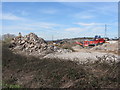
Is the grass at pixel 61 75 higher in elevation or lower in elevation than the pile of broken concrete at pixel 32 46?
lower

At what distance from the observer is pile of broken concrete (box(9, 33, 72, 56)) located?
47.8 ft

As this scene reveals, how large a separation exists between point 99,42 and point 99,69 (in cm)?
2440

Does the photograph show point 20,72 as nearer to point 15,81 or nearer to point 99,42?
point 15,81

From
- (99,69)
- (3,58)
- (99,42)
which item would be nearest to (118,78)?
(99,69)

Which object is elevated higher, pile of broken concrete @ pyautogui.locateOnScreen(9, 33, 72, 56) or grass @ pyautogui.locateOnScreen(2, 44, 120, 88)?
pile of broken concrete @ pyautogui.locateOnScreen(9, 33, 72, 56)

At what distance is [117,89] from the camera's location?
574cm

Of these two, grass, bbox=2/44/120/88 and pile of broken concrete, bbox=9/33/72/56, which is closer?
grass, bbox=2/44/120/88

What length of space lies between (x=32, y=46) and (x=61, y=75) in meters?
8.31

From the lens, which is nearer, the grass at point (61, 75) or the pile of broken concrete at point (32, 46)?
the grass at point (61, 75)

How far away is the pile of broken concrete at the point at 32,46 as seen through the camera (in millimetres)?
14564

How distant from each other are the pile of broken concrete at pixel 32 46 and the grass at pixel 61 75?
3867 mm

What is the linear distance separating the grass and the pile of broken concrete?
12.7 ft

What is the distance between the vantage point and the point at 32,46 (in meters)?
15.4

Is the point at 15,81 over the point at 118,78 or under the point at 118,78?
under
